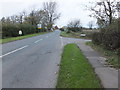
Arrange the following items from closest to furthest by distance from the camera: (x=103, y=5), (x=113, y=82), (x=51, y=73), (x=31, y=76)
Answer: (x=113, y=82)
(x=31, y=76)
(x=51, y=73)
(x=103, y=5)

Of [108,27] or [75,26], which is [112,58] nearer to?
[108,27]

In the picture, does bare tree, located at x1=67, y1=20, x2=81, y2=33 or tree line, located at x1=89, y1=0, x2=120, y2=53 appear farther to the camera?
bare tree, located at x1=67, y1=20, x2=81, y2=33

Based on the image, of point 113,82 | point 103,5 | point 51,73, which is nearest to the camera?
point 113,82

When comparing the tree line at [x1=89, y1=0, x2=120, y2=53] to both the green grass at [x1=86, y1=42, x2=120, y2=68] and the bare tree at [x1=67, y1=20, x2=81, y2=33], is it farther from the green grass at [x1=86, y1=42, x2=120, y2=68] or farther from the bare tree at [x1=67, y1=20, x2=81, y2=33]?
the bare tree at [x1=67, y1=20, x2=81, y2=33]

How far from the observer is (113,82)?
4883 millimetres

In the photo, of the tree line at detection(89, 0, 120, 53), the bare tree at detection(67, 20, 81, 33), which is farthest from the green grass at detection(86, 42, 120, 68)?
the bare tree at detection(67, 20, 81, 33)

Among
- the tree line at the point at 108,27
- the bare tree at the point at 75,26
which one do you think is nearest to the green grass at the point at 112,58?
the tree line at the point at 108,27

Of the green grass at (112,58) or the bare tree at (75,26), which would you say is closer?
the green grass at (112,58)

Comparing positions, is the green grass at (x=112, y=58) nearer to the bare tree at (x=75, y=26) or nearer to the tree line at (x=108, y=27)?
the tree line at (x=108, y=27)

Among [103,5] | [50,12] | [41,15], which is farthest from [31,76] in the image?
[50,12]

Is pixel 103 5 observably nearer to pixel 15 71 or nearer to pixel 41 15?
pixel 15 71

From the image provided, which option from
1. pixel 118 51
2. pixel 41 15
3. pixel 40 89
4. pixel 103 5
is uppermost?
pixel 41 15

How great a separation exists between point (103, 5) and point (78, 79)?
1343 cm

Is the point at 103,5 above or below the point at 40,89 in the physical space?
above
